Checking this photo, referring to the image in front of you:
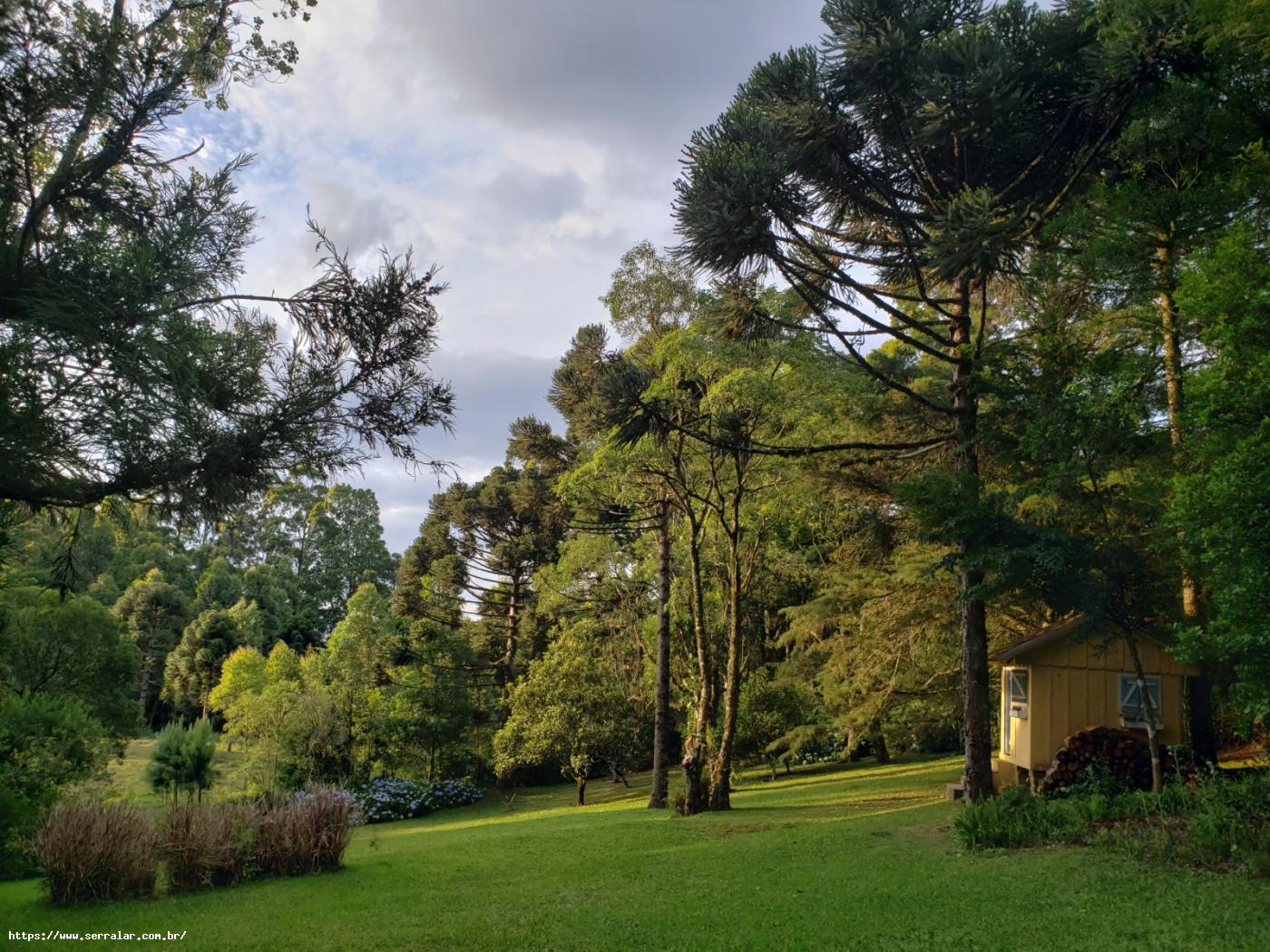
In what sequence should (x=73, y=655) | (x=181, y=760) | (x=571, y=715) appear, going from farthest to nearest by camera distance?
(x=571, y=715) < (x=73, y=655) < (x=181, y=760)

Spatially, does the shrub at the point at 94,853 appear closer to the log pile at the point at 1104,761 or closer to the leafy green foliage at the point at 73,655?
the log pile at the point at 1104,761

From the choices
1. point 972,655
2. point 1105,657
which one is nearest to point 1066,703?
point 1105,657

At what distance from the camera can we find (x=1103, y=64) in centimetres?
910

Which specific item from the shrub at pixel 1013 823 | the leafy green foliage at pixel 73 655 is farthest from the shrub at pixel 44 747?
the shrub at pixel 1013 823

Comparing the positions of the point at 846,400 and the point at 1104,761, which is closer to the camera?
the point at 1104,761

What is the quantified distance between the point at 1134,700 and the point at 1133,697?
4 centimetres

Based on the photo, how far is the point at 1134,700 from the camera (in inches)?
466

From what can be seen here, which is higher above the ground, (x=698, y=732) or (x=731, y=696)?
(x=731, y=696)

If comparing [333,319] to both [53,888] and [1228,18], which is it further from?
[1228,18]

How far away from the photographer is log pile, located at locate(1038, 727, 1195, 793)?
35.7ft

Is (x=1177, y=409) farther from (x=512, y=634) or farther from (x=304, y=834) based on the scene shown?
(x=512, y=634)

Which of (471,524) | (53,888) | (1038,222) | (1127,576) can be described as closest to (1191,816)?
(1127,576)

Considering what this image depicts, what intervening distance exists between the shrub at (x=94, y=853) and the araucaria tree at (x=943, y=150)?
9195 mm

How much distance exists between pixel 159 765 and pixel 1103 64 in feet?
64.0
